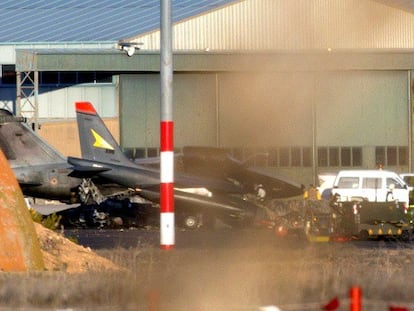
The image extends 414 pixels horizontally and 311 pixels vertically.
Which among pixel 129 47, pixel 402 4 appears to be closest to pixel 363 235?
pixel 402 4

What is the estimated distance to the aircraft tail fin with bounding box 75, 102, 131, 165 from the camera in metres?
44.6

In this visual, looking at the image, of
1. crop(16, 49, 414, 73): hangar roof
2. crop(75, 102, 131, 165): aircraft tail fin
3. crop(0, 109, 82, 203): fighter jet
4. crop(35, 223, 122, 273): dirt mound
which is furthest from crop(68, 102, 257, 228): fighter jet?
crop(35, 223, 122, 273): dirt mound

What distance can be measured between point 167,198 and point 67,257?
6.34 ft

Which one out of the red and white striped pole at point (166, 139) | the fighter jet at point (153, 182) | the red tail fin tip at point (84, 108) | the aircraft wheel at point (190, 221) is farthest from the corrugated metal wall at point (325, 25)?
the red tail fin tip at point (84, 108)

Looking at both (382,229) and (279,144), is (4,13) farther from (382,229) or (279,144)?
(279,144)

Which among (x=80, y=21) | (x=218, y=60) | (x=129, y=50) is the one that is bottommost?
(x=218, y=60)

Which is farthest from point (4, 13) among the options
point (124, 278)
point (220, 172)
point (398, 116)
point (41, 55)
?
point (124, 278)

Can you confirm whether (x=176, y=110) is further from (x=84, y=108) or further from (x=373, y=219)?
(x=84, y=108)

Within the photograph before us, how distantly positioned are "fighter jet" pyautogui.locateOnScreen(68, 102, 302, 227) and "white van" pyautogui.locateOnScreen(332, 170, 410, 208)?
2922mm

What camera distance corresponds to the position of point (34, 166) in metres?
41.8

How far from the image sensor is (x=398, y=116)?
24719 millimetres

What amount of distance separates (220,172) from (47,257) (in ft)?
97.0

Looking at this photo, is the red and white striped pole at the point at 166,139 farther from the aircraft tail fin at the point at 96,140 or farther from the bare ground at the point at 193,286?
the aircraft tail fin at the point at 96,140

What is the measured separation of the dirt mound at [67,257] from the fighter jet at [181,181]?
18.4 m
